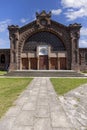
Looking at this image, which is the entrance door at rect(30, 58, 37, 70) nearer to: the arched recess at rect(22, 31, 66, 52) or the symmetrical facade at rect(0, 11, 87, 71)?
the symmetrical facade at rect(0, 11, 87, 71)

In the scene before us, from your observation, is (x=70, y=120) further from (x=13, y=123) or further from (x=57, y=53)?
(x=57, y=53)

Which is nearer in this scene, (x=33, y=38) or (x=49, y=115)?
(x=49, y=115)

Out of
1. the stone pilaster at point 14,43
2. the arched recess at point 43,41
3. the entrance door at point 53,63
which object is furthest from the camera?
the arched recess at point 43,41

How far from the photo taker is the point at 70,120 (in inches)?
273

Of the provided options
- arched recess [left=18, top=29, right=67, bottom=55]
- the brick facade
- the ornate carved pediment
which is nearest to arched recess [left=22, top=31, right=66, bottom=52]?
arched recess [left=18, top=29, right=67, bottom=55]

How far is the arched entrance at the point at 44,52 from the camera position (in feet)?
135

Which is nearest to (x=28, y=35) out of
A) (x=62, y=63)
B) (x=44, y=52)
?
(x=44, y=52)

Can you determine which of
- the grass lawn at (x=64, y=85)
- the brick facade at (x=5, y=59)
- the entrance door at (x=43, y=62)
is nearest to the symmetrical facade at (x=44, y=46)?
the entrance door at (x=43, y=62)

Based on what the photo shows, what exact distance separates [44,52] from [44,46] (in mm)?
1119

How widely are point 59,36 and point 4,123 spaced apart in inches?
1407

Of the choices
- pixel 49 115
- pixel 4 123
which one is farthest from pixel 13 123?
pixel 49 115

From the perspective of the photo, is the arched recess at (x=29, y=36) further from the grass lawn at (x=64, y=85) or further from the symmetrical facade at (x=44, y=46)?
the grass lawn at (x=64, y=85)

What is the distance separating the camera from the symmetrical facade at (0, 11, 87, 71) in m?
40.6

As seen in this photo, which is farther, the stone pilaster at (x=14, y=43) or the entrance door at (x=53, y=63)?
the entrance door at (x=53, y=63)
